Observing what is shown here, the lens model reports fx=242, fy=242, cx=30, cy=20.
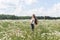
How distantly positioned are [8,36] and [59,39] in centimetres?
226

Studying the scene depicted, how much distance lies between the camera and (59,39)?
34.6ft

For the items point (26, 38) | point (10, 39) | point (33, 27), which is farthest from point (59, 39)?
point (33, 27)

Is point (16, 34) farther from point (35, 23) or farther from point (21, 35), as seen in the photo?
point (35, 23)

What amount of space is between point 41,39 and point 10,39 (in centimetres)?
160


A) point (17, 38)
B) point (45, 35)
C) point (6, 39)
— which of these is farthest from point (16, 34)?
point (45, 35)

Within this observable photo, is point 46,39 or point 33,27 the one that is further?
point 33,27

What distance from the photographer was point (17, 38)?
397 inches

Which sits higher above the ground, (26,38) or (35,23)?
(26,38)

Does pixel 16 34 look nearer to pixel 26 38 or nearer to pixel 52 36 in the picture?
pixel 26 38

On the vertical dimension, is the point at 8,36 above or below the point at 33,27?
above

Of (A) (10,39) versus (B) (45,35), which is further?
(B) (45,35)

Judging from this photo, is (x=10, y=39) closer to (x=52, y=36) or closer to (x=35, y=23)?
(x=52, y=36)

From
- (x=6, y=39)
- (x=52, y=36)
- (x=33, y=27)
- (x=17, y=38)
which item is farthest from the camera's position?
(x=33, y=27)

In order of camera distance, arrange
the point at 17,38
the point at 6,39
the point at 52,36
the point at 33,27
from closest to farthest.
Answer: the point at 6,39
the point at 17,38
the point at 52,36
the point at 33,27
